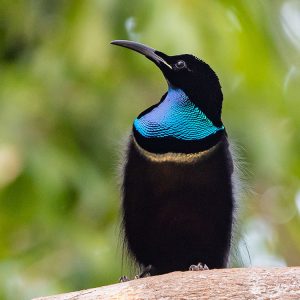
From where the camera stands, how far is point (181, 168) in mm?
4477

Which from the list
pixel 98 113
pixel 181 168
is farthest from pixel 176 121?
pixel 98 113

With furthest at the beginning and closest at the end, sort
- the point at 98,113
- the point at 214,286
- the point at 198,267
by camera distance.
→ the point at 98,113 < the point at 198,267 < the point at 214,286

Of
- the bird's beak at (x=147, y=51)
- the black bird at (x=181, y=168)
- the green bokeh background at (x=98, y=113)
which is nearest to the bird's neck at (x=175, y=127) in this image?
the black bird at (x=181, y=168)

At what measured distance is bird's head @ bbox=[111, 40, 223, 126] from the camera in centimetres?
449

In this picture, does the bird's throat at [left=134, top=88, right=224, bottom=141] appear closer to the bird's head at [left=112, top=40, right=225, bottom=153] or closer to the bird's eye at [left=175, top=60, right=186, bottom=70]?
the bird's head at [left=112, top=40, right=225, bottom=153]

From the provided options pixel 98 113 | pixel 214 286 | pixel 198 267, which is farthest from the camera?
pixel 98 113

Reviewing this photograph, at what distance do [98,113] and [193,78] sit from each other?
57.5 inches

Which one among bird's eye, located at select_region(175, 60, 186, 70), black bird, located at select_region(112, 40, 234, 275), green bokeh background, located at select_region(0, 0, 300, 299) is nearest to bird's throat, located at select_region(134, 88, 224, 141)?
black bird, located at select_region(112, 40, 234, 275)

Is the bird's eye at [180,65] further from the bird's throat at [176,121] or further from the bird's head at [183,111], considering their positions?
the bird's throat at [176,121]

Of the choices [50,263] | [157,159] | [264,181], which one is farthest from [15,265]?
[264,181]

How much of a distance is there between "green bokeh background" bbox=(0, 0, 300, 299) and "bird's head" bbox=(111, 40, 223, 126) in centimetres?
38

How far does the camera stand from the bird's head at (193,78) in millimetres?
4492

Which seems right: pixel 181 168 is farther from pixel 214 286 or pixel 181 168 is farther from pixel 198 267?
pixel 214 286

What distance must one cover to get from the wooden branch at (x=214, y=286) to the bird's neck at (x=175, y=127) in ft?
2.21
